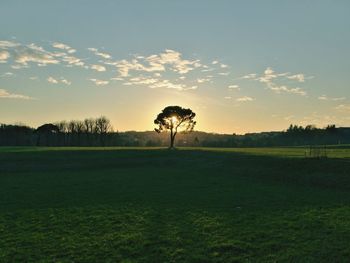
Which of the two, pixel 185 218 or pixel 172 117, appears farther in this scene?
pixel 172 117

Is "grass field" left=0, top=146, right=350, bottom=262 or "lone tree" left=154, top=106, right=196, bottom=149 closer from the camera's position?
"grass field" left=0, top=146, right=350, bottom=262

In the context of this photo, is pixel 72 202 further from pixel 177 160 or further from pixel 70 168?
pixel 177 160

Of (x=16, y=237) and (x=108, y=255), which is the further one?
(x=16, y=237)

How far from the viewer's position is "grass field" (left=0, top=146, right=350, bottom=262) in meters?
17.5

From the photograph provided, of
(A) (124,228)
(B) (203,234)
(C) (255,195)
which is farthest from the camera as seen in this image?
(C) (255,195)

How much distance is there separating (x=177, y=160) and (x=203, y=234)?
191 ft

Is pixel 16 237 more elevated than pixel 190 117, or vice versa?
pixel 190 117

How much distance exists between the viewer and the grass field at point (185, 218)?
17.5 m

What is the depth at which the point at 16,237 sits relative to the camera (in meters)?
20.9

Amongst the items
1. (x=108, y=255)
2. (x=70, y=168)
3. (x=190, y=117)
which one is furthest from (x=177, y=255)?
(x=190, y=117)

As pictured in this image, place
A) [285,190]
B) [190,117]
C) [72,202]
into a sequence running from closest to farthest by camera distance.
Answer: [72,202]
[285,190]
[190,117]

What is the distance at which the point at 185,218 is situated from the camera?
24.8m

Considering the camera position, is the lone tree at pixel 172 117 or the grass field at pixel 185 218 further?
the lone tree at pixel 172 117

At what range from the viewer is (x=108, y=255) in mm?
17391
